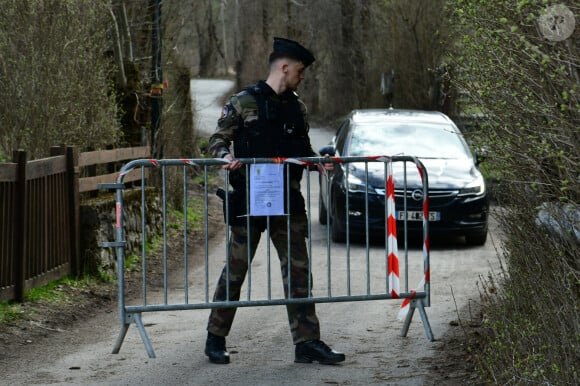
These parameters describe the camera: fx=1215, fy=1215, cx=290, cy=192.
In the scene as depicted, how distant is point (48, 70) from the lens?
13.7m

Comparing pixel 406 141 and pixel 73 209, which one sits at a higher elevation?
pixel 406 141

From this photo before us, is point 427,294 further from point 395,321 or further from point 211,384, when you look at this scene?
point 211,384

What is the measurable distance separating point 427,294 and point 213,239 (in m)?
8.20

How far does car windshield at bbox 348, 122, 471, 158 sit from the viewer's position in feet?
52.4

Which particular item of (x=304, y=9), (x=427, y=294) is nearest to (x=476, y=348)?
(x=427, y=294)

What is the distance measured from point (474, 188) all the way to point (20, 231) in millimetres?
6728

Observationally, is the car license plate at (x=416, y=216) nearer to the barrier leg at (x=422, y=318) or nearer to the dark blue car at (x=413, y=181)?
the dark blue car at (x=413, y=181)

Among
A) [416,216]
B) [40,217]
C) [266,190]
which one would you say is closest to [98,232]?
[40,217]

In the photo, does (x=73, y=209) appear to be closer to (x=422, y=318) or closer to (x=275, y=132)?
(x=275, y=132)

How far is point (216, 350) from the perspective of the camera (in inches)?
332

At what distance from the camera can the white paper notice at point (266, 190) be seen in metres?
8.45

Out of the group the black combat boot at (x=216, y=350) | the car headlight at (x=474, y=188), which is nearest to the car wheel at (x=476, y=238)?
the car headlight at (x=474, y=188)

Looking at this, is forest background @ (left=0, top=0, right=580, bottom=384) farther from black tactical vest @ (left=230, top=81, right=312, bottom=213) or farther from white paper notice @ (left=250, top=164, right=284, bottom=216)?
white paper notice @ (left=250, top=164, right=284, bottom=216)

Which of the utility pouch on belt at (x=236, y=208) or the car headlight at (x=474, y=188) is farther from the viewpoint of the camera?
the car headlight at (x=474, y=188)
